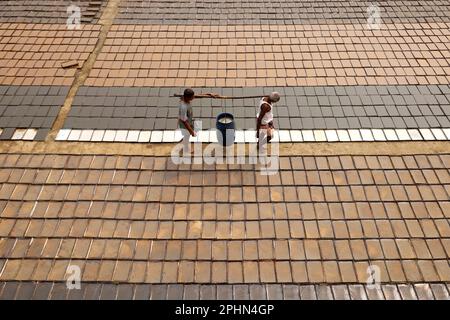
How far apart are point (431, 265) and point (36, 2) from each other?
Answer: 9.72m

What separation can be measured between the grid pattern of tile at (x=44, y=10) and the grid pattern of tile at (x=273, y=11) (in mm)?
709

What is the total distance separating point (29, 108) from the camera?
237 inches

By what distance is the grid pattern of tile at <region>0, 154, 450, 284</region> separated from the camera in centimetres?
405

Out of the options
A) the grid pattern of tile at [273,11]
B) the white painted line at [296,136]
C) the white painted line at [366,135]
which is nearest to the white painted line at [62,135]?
the white painted line at [296,136]

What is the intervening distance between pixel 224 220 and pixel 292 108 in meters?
2.51

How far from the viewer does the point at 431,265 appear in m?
4.07

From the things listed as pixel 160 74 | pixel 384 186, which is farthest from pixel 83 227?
pixel 384 186

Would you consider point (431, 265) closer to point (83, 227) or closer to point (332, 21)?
point (83, 227)

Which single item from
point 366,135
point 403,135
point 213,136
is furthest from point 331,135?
point 213,136

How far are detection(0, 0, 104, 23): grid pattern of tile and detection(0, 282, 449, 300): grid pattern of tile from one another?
6.36 meters
